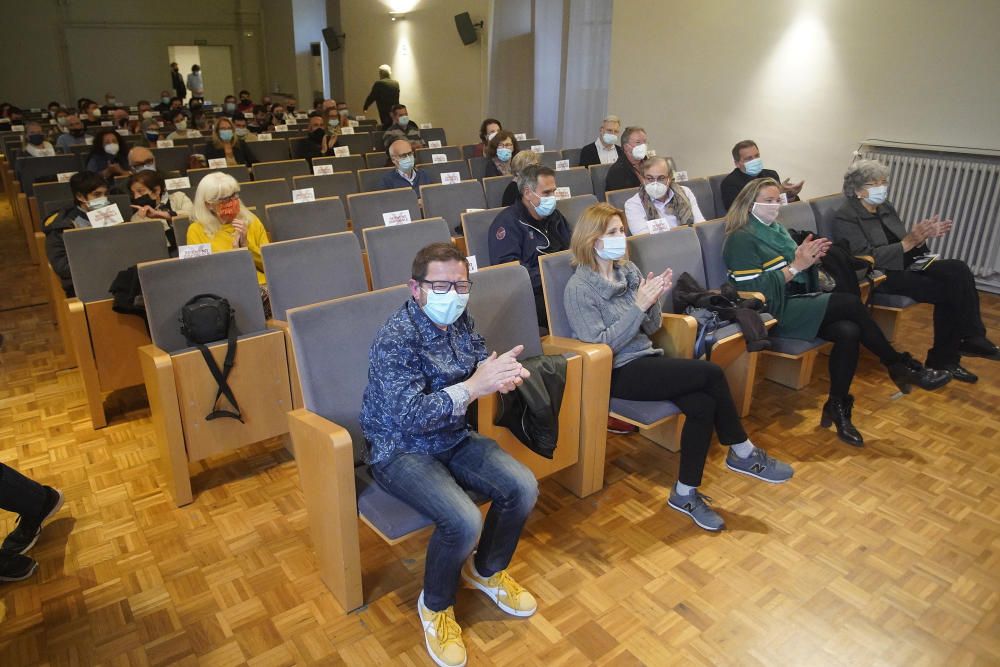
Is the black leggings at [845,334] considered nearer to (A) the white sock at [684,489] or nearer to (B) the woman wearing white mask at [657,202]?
(B) the woman wearing white mask at [657,202]

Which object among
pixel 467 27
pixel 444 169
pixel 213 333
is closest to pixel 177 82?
pixel 467 27

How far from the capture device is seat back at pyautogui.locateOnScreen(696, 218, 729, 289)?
3564mm

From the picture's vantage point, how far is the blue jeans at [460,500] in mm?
1954

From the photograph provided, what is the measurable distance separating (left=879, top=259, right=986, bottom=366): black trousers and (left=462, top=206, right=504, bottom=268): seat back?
84.7 inches

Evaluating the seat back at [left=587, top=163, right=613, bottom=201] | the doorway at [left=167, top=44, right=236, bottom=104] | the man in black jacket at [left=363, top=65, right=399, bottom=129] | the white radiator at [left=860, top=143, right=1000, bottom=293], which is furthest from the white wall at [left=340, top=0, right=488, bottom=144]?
the white radiator at [left=860, top=143, right=1000, bottom=293]

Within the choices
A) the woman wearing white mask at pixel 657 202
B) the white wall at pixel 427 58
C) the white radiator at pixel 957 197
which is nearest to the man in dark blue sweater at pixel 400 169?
the woman wearing white mask at pixel 657 202

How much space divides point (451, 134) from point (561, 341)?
882 cm

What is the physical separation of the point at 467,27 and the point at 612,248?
8.21m

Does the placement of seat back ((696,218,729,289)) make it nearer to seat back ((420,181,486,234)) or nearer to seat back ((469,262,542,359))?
seat back ((469,262,542,359))

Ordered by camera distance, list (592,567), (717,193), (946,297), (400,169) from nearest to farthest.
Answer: (592,567) < (946,297) < (400,169) < (717,193)

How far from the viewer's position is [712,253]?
3.58 m

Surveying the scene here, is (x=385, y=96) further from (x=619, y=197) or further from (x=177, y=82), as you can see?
(x=177, y=82)

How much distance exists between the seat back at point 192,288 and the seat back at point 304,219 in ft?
3.02

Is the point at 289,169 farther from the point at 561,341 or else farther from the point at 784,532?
the point at 784,532
